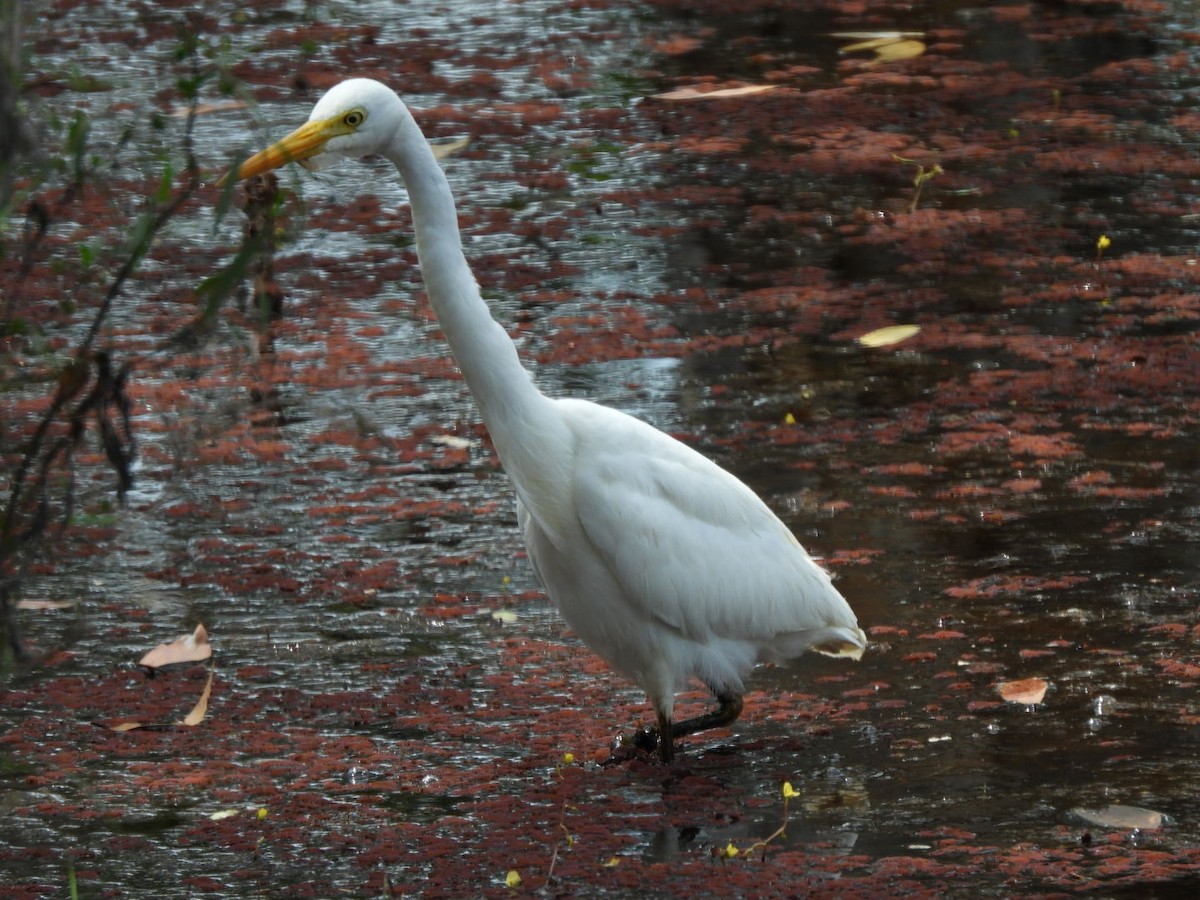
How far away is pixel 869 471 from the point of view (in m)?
5.86

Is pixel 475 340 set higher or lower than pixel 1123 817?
higher

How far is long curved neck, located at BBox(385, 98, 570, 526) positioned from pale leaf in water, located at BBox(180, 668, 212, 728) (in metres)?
1.15

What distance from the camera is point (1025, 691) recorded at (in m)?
4.48

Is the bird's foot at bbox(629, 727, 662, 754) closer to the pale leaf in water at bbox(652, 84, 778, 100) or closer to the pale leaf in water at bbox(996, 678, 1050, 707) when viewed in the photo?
the pale leaf in water at bbox(996, 678, 1050, 707)

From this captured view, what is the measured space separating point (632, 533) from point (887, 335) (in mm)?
Result: 3013

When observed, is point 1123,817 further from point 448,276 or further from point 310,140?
point 310,140

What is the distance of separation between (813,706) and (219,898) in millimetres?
1674

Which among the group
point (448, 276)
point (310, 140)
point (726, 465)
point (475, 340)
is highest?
point (310, 140)

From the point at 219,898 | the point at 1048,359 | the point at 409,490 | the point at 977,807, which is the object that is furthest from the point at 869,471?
the point at 219,898

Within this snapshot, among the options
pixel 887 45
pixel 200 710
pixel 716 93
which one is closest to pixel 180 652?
pixel 200 710

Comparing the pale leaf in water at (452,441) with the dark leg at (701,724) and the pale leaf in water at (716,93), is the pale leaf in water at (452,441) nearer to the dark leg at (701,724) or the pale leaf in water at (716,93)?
the dark leg at (701,724)

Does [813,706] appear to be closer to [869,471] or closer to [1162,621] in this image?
[1162,621]

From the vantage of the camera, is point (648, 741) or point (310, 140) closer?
point (310, 140)

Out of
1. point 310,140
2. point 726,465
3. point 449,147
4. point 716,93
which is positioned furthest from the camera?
point 716,93
